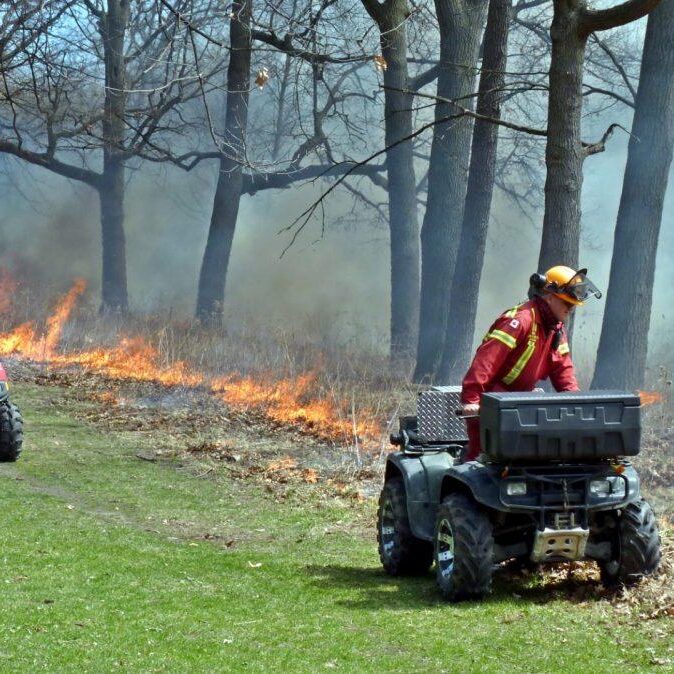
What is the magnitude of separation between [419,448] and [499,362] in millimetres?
1129

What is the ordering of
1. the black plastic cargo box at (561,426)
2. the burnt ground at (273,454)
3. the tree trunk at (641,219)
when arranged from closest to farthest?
the black plastic cargo box at (561,426), the burnt ground at (273,454), the tree trunk at (641,219)

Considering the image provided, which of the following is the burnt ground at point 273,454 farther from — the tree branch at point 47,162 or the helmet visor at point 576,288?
the tree branch at point 47,162

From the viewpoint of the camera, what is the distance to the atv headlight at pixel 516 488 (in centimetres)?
717

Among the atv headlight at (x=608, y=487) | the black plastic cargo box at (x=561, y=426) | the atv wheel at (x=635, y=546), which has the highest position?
the black plastic cargo box at (x=561, y=426)

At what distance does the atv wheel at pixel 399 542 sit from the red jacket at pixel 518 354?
1.11 meters

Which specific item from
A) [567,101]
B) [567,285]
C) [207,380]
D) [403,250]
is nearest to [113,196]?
[403,250]

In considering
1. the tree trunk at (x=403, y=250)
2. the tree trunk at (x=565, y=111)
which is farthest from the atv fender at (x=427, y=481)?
the tree trunk at (x=403, y=250)

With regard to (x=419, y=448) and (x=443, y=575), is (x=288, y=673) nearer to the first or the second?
(x=443, y=575)

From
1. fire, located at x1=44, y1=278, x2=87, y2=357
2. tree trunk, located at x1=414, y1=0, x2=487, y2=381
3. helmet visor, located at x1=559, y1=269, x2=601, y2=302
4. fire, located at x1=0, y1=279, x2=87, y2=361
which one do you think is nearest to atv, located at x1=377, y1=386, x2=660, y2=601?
helmet visor, located at x1=559, y1=269, x2=601, y2=302

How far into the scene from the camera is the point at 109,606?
7383 millimetres

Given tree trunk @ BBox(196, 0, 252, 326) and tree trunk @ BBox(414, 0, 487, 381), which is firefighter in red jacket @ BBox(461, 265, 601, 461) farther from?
tree trunk @ BBox(196, 0, 252, 326)

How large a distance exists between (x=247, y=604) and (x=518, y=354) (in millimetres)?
2297

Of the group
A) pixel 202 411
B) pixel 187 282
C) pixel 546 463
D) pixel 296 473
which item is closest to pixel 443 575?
pixel 546 463

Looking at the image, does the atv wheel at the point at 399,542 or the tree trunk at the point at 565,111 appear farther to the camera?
the tree trunk at the point at 565,111
